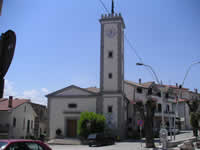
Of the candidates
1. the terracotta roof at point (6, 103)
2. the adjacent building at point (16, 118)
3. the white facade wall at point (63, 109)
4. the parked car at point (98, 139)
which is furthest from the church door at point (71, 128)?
the terracotta roof at point (6, 103)

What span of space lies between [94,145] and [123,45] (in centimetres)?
1916

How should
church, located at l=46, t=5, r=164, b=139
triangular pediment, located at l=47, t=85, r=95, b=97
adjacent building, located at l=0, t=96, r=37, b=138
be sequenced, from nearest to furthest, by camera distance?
1. church, located at l=46, t=5, r=164, b=139
2. triangular pediment, located at l=47, t=85, r=95, b=97
3. adjacent building, located at l=0, t=96, r=37, b=138

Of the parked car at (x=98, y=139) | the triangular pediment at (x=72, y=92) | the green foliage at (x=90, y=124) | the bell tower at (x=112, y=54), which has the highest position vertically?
the bell tower at (x=112, y=54)

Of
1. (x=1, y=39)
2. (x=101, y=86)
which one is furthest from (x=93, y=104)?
(x=1, y=39)

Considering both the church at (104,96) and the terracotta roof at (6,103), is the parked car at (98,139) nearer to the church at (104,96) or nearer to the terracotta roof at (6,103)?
the church at (104,96)

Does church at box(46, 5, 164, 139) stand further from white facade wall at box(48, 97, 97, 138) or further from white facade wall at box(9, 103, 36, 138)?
white facade wall at box(9, 103, 36, 138)

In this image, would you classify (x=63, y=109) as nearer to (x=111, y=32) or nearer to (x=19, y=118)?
(x=19, y=118)

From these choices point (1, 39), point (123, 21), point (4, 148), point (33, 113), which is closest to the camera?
point (1, 39)

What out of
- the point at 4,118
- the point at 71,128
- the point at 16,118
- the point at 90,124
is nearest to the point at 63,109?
the point at 71,128

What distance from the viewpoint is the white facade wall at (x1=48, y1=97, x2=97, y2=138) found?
38.0 m

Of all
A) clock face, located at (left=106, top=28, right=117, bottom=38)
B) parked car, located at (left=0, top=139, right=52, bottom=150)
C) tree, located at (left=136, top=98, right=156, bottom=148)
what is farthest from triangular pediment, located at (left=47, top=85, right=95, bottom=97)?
parked car, located at (left=0, top=139, right=52, bottom=150)

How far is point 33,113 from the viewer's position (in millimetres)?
48594

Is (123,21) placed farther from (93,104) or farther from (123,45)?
(93,104)

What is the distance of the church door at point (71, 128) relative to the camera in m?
37.7
